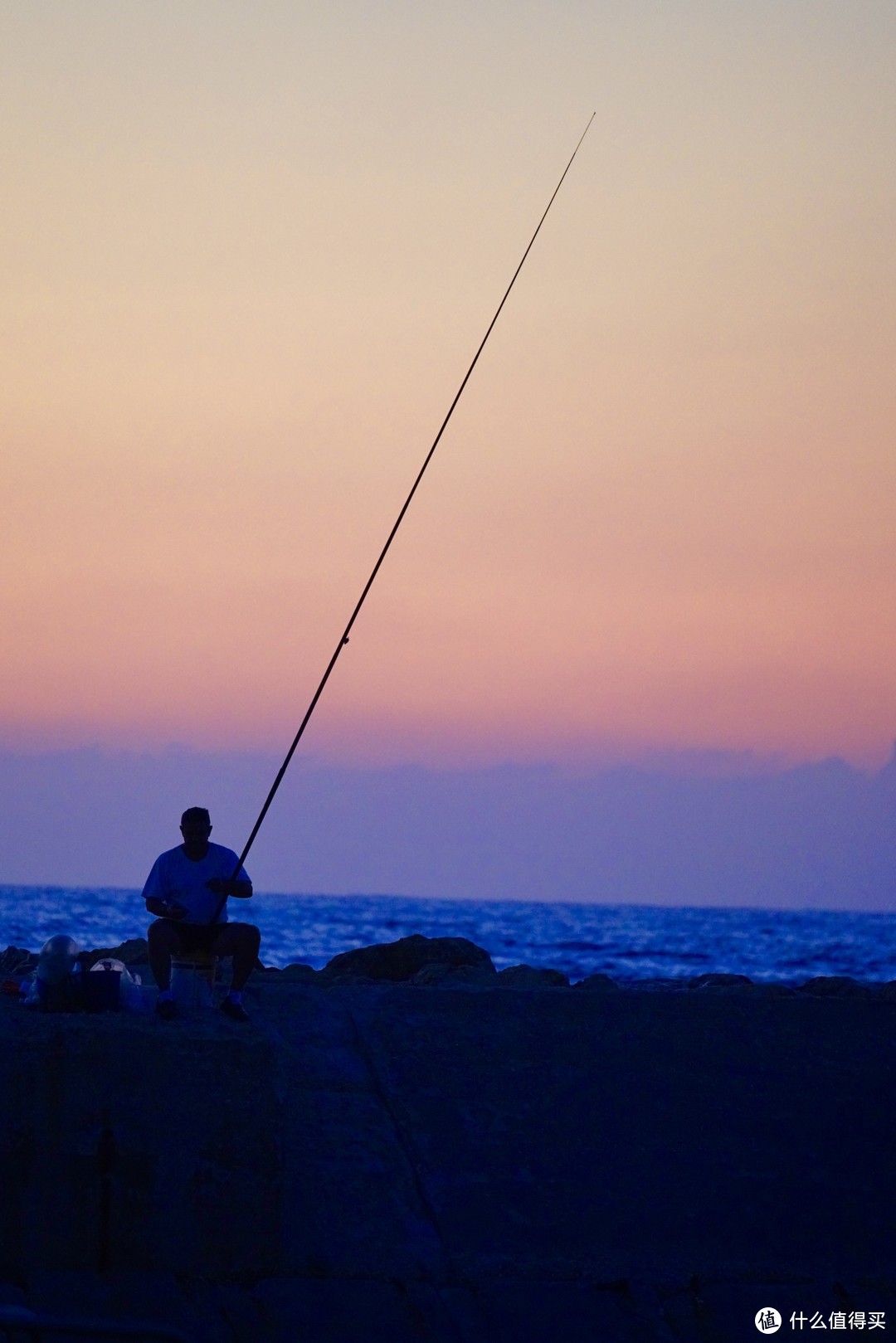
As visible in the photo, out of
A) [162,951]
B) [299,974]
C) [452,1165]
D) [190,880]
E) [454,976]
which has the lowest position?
[452,1165]

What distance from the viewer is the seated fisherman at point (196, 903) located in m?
5.27

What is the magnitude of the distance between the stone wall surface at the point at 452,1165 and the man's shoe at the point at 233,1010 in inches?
6.8

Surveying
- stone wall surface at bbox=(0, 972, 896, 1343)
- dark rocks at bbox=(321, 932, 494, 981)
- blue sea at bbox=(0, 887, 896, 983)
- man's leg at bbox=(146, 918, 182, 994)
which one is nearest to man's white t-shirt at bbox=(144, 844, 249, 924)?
man's leg at bbox=(146, 918, 182, 994)

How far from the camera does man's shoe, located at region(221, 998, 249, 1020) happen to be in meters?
4.77

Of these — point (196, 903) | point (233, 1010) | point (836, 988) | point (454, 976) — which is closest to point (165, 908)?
point (196, 903)

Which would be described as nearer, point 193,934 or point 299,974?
point 193,934

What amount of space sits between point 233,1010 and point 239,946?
1.72 ft

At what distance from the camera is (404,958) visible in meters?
9.70

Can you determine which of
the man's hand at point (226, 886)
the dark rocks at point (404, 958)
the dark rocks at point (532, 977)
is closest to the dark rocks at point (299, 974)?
the dark rocks at point (404, 958)

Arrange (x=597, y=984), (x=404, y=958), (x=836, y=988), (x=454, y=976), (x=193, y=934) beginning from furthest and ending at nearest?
(x=404, y=958)
(x=836, y=988)
(x=454, y=976)
(x=597, y=984)
(x=193, y=934)

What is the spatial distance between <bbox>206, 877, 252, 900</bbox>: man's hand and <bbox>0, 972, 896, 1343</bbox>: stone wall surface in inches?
18.6

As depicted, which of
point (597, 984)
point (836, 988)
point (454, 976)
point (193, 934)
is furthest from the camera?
point (836, 988)

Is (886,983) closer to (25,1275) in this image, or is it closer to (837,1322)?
(837,1322)

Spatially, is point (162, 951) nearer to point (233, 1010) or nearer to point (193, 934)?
point (193, 934)
